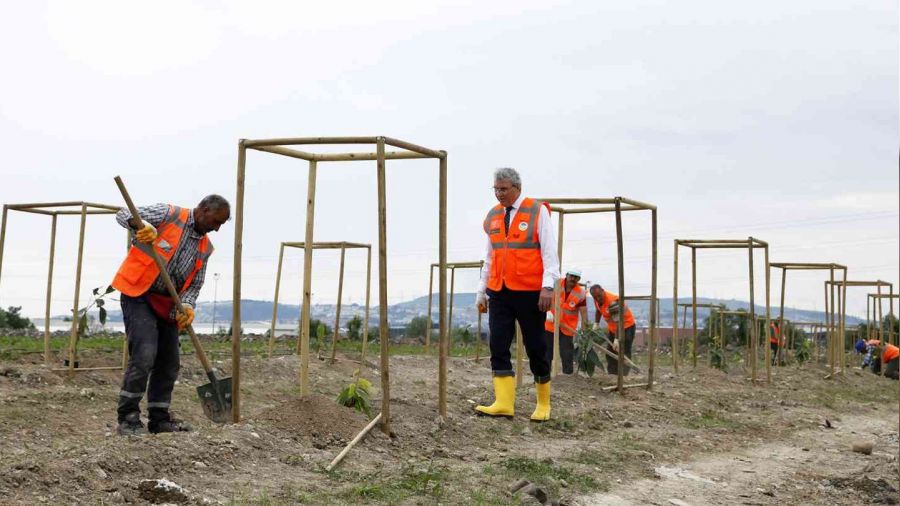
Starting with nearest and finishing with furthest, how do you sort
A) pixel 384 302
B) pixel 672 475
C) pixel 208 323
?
→ pixel 384 302 < pixel 672 475 < pixel 208 323

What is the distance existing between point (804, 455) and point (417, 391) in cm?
441

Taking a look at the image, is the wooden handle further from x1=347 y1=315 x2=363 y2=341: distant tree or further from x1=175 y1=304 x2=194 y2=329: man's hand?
x1=347 y1=315 x2=363 y2=341: distant tree

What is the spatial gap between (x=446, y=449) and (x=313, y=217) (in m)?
1.77

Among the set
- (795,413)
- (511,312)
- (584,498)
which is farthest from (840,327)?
(584,498)

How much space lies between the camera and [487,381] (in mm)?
13977

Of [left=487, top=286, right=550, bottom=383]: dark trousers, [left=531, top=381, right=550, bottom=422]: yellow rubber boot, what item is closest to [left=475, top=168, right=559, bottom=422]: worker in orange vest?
[left=487, top=286, right=550, bottom=383]: dark trousers

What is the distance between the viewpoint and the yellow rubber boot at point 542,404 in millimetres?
8555

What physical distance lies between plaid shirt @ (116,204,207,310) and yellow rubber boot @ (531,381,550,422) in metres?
3.03

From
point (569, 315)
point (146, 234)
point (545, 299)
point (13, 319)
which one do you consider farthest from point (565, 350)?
point (13, 319)

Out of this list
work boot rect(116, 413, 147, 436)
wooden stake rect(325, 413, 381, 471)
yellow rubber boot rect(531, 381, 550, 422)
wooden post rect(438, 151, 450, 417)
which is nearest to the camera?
wooden stake rect(325, 413, 381, 471)

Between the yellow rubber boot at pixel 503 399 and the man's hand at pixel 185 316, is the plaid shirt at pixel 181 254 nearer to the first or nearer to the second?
the man's hand at pixel 185 316

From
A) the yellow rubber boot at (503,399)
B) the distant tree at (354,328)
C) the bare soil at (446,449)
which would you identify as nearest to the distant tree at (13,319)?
the distant tree at (354,328)

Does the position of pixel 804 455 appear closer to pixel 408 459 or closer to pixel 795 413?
pixel 795 413

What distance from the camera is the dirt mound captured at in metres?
6.62
